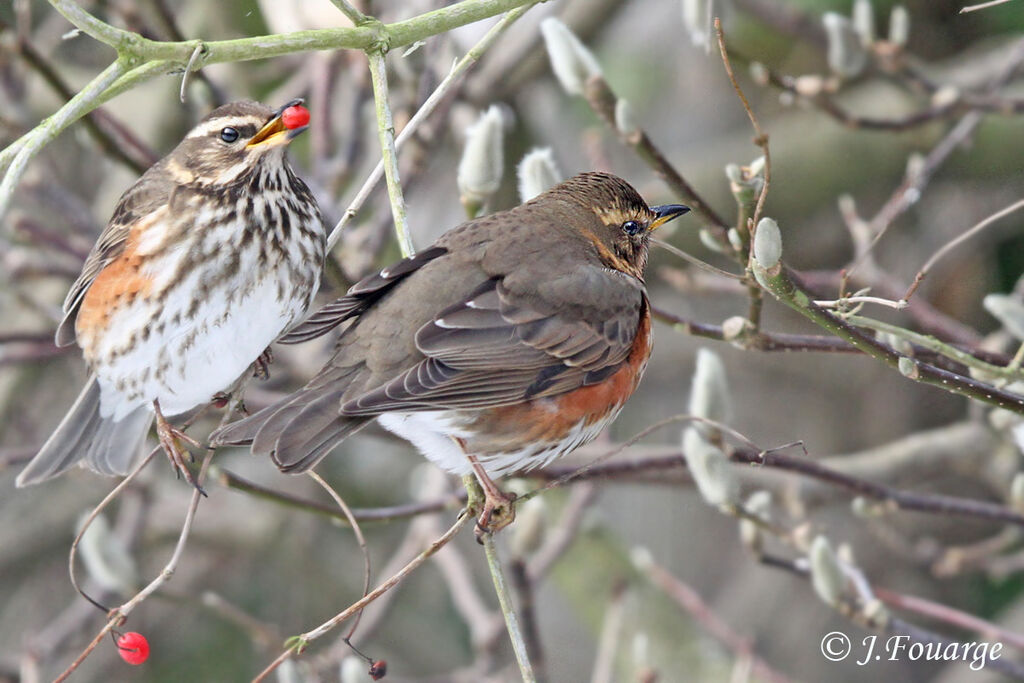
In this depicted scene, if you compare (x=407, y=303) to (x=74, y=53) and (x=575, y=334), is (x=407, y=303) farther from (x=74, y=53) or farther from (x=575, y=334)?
(x=74, y=53)

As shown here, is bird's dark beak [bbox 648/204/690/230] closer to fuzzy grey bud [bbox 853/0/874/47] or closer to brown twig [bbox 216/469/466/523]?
brown twig [bbox 216/469/466/523]

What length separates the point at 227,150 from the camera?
3.29 meters

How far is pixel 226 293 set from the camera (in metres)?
3.13

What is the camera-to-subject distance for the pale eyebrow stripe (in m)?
3.21

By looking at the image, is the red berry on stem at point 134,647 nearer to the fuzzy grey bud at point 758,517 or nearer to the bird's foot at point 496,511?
the bird's foot at point 496,511

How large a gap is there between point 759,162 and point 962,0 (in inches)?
148

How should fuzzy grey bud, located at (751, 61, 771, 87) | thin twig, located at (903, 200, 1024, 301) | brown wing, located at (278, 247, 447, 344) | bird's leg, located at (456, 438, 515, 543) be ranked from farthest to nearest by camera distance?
1. fuzzy grey bud, located at (751, 61, 771, 87)
2. brown wing, located at (278, 247, 447, 344)
3. bird's leg, located at (456, 438, 515, 543)
4. thin twig, located at (903, 200, 1024, 301)

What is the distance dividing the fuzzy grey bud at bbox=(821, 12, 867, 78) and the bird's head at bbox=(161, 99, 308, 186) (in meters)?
1.97

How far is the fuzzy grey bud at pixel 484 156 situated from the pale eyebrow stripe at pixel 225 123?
56cm

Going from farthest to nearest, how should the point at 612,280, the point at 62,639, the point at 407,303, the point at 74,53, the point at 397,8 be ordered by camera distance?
the point at 74,53 < the point at 397,8 < the point at 62,639 < the point at 612,280 < the point at 407,303

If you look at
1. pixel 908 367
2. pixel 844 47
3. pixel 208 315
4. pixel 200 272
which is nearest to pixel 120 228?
pixel 200 272

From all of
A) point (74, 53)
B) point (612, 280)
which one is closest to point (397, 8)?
point (74, 53)

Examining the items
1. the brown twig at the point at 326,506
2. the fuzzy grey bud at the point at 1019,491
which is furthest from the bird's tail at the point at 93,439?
the fuzzy grey bud at the point at 1019,491

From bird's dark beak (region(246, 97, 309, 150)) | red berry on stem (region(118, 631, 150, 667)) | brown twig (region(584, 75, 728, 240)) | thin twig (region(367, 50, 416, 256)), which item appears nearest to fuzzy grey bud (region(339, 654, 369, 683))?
red berry on stem (region(118, 631, 150, 667))
